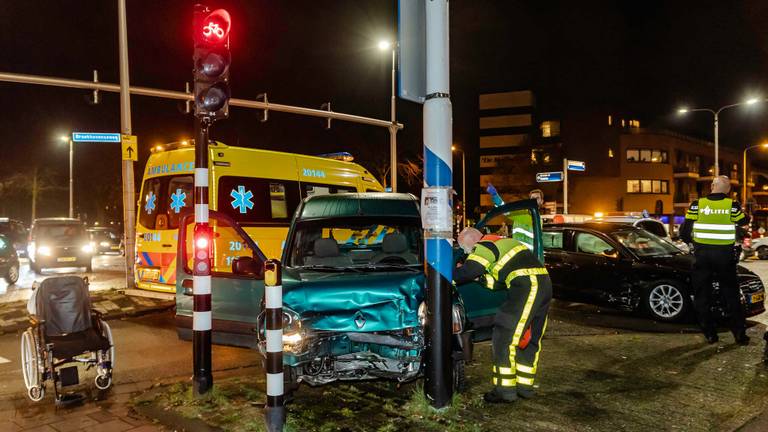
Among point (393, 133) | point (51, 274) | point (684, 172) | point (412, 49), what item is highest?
point (684, 172)

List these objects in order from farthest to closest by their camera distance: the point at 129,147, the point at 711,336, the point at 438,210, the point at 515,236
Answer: the point at 129,147, the point at 711,336, the point at 515,236, the point at 438,210

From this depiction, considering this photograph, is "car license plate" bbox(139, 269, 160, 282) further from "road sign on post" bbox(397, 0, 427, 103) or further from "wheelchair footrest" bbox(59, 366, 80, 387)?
"road sign on post" bbox(397, 0, 427, 103)

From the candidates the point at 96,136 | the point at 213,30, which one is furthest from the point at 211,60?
the point at 96,136

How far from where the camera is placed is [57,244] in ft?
60.8

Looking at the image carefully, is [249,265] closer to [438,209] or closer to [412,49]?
[438,209]

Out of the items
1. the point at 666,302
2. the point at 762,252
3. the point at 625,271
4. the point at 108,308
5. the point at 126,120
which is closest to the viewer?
the point at 666,302

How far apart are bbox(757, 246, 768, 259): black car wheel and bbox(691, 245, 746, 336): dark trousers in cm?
1680

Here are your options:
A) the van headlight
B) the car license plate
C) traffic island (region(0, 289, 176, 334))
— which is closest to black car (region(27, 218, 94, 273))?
traffic island (region(0, 289, 176, 334))

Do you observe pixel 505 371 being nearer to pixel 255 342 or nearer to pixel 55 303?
pixel 255 342

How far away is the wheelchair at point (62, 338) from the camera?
18.2 feet

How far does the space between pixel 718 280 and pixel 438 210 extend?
437 cm

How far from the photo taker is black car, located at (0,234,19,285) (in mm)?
15469

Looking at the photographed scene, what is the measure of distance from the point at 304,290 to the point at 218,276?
1.48m

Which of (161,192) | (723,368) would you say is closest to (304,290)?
(723,368)
